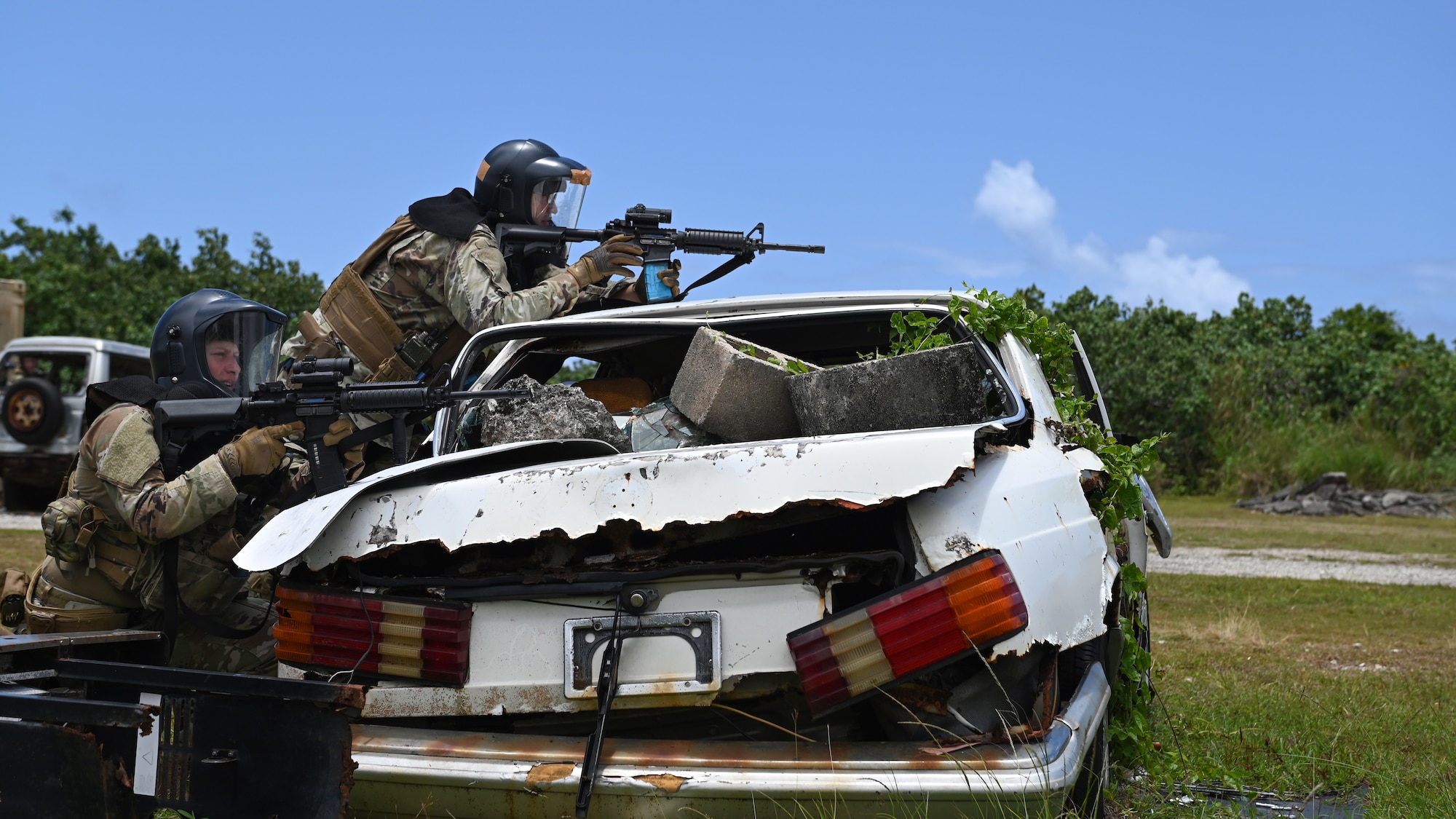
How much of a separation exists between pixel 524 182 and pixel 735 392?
237 centimetres

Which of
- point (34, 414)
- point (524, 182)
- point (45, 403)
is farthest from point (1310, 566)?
point (34, 414)

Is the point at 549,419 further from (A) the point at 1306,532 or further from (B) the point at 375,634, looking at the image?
(A) the point at 1306,532

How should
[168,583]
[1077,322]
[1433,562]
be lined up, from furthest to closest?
[1077,322], [1433,562], [168,583]

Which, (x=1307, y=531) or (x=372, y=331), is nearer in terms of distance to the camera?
(x=372, y=331)

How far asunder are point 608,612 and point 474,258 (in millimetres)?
2644

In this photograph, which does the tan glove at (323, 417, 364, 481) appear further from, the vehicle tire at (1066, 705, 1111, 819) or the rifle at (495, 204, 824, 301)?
the vehicle tire at (1066, 705, 1111, 819)

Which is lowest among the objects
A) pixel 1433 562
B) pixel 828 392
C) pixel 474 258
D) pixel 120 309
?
pixel 1433 562

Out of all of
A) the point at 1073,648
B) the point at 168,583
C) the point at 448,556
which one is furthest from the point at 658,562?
the point at 168,583

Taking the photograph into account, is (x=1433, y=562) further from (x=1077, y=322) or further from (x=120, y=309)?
(x=120, y=309)

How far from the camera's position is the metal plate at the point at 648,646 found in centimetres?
240

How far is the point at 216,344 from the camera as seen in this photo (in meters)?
4.16

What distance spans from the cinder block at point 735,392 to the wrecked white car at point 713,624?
1.48 feet

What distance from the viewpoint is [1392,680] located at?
553 centimetres

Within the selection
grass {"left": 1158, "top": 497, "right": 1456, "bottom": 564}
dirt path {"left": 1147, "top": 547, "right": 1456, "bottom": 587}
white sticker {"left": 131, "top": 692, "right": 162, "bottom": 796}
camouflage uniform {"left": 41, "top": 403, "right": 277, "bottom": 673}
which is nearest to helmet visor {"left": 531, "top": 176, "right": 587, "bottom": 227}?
camouflage uniform {"left": 41, "top": 403, "right": 277, "bottom": 673}
